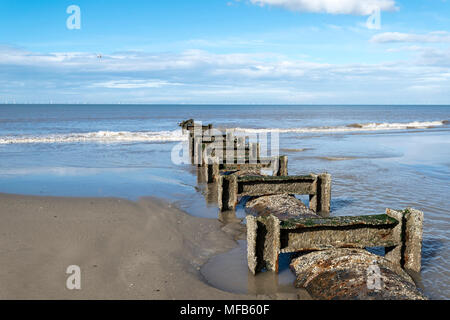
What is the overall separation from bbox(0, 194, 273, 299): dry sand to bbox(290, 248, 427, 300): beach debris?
100 centimetres

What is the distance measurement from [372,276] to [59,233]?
244 inches

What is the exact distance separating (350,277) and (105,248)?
450 centimetres

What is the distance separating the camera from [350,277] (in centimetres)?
494

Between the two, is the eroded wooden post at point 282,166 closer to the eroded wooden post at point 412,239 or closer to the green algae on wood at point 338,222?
the green algae on wood at point 338,222

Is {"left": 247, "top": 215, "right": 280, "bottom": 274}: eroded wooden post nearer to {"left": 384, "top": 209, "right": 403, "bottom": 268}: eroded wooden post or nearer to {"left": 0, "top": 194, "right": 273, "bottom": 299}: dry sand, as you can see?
{"left": 0, "top": 194, "right": 273, "bottom": 299}: dry sand

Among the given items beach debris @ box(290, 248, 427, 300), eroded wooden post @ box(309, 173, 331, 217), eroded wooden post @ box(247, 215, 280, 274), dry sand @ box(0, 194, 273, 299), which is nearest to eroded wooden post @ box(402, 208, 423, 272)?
beach debris @ box(290, 248, 427, 300)

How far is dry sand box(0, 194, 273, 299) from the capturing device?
18.2 feet

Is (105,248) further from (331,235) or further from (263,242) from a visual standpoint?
(331,235)

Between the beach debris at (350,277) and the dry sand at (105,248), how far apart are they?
1000mm

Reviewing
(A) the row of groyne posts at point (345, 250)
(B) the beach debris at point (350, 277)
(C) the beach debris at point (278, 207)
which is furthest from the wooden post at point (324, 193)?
(B) the beach debris at point (350, 277)

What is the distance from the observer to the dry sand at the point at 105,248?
18.2ft

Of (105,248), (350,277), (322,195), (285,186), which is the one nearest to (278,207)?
(285,186)
